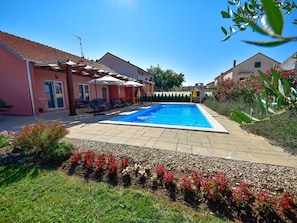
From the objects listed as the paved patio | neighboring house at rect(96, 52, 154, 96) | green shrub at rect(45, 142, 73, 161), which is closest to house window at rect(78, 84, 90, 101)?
the paved patio

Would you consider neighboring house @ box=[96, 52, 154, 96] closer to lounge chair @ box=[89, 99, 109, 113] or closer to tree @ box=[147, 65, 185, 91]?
lounge chair @ box=[89, 99, 109, 113]

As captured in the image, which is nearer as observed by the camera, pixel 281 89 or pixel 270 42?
pixel 270 42

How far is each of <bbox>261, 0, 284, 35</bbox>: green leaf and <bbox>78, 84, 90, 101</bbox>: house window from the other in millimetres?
14574

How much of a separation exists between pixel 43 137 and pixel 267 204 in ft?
14.8

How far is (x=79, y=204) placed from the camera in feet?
7.04

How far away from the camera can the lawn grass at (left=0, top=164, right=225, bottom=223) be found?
1.94m

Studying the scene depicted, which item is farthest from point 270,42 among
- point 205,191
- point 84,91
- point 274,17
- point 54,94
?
point 84,91

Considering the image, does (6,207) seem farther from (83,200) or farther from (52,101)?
(52,101)

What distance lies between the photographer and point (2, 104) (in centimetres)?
793

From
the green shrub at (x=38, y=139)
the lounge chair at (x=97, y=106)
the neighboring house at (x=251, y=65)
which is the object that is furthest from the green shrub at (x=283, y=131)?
the neighboring house at (x=251, y=65)

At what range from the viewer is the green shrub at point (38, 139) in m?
3.47

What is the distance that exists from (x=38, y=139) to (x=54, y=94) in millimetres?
8901

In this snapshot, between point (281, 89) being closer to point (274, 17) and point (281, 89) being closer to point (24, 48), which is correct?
point (274, 17)

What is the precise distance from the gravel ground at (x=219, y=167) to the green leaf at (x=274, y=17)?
2938 millimetres
